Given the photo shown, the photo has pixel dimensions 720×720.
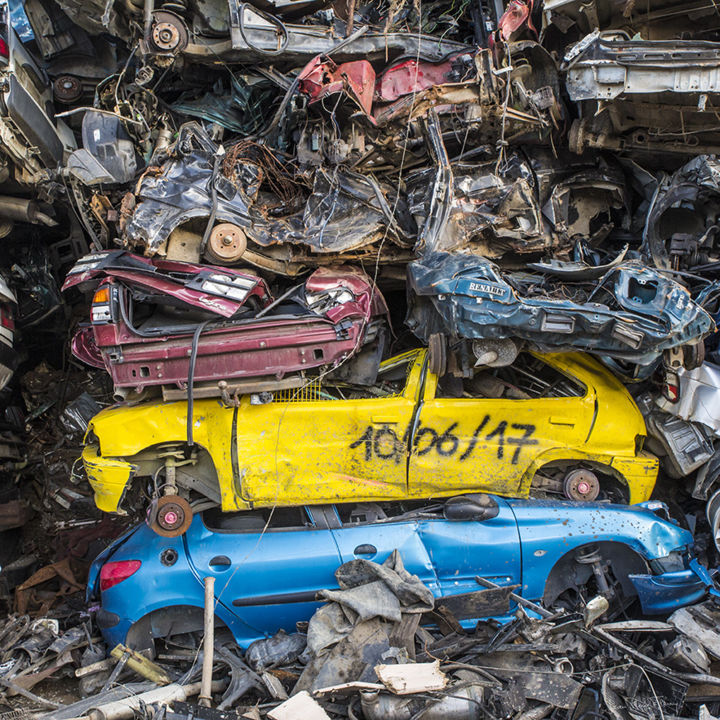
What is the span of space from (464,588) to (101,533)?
13.7 ft

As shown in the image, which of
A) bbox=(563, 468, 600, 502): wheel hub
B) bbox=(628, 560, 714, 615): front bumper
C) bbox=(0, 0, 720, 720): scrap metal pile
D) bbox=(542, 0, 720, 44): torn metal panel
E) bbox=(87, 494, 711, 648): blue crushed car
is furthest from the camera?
bbox=(542, 0, 720, 44): torn metal panel

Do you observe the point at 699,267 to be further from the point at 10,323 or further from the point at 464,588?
the point at 10,323

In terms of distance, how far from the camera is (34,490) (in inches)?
319

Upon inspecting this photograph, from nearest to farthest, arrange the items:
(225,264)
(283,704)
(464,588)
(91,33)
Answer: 1. (283,704)
2. (464,588)
3. (225,264)
4. (91,33)

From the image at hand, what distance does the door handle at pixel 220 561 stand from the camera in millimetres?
5258

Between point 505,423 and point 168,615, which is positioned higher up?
point 505,423

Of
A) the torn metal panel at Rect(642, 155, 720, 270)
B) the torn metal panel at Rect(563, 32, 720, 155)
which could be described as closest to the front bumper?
the torn metal panel at Rect(642, 155, 720, 270)

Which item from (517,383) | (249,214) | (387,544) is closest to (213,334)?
(249,214)

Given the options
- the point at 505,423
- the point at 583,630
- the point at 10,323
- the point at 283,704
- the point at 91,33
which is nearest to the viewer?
the point at 283,704

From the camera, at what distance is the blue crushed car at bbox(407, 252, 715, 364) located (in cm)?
532

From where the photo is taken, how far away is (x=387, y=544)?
523cm

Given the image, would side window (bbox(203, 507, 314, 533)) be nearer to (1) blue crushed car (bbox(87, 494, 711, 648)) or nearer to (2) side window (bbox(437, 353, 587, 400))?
(1) blue crushed car (bbox(87, 494, 711, 648))

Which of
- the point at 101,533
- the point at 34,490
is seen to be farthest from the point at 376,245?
the point at 34,490

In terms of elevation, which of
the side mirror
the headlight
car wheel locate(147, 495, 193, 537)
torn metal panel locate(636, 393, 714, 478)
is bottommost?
the headlight
